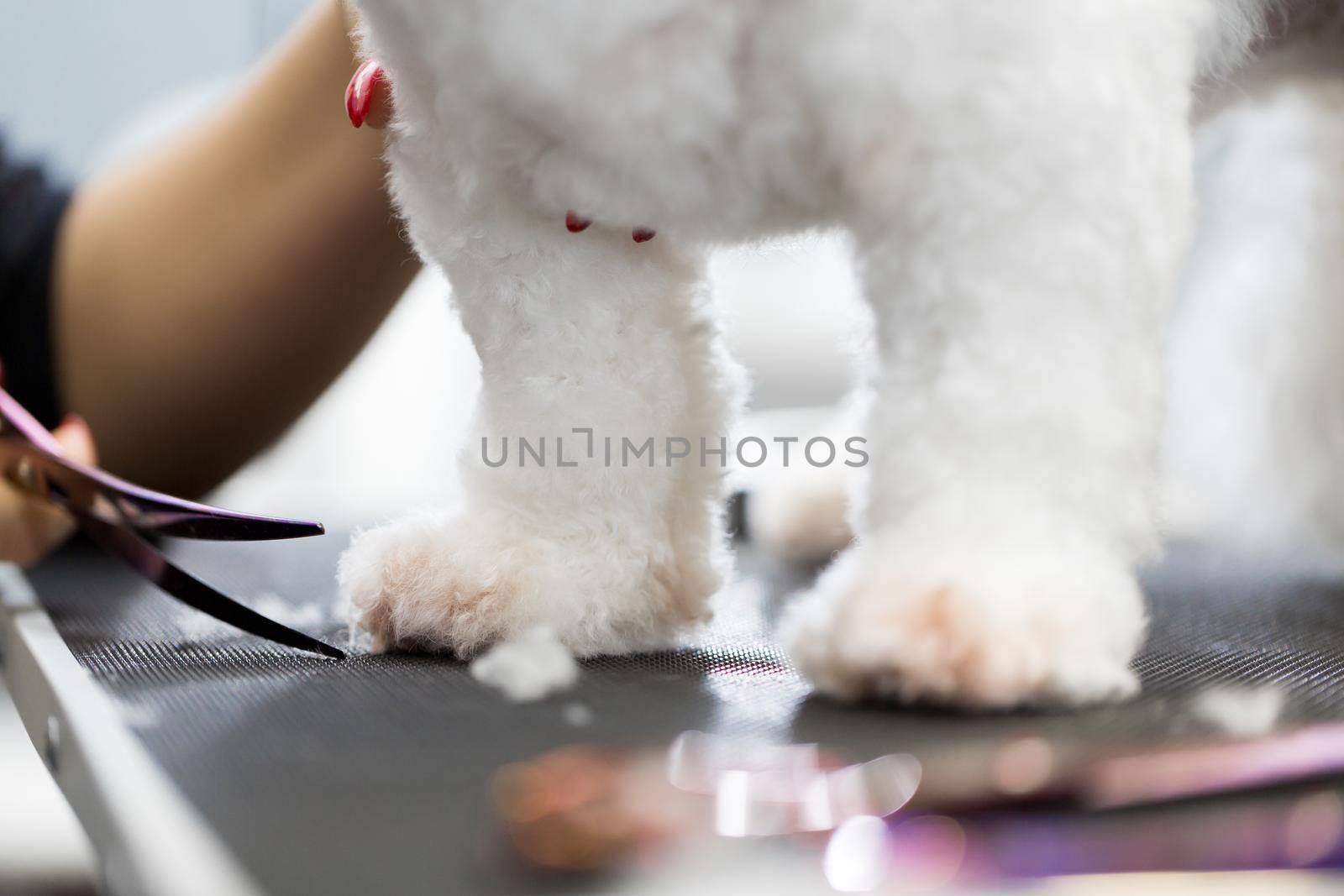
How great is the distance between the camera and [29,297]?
101 cm

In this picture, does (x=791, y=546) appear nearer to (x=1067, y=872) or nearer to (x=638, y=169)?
(x=638, y=169)

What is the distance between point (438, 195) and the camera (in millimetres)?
569

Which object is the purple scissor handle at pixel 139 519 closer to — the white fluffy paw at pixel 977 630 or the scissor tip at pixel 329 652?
A: the scissor tip at pixel 329 652

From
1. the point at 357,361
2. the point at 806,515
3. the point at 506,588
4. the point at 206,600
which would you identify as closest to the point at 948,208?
the point at 506,588

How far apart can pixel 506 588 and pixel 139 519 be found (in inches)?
8.9

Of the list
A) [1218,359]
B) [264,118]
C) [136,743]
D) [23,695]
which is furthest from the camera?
[1218,359]

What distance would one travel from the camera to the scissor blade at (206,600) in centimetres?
57

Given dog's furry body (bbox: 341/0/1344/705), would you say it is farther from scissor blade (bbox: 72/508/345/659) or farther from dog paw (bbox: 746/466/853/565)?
dog paw (bbox: 746/466/853/565)

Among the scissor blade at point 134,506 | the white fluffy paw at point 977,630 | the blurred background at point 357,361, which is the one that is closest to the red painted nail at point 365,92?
Answer: the scissor blade at point 134,506

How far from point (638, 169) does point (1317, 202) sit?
699 mm

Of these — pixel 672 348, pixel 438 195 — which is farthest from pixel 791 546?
pixel 438 195

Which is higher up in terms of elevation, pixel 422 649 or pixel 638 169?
pixel 638 169

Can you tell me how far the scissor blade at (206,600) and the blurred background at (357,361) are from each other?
0.45 metres

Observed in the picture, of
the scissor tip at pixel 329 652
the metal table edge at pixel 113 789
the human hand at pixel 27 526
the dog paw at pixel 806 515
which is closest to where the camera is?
the metal table edge at pixel 113 789
